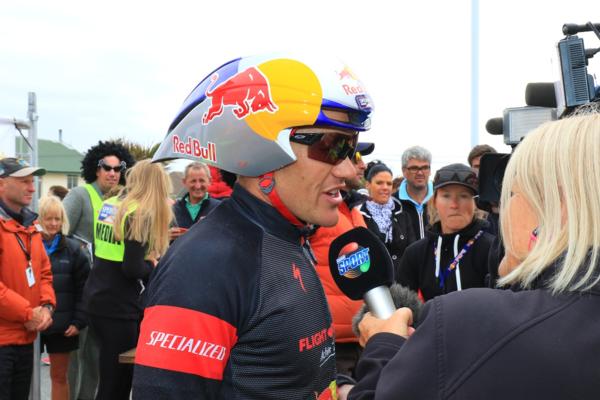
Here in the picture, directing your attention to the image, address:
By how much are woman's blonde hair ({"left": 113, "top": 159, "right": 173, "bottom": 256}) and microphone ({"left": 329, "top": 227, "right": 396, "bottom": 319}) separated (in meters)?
2.91

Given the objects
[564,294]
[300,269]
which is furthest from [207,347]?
[564,294]

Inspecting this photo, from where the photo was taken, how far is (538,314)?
1.28 meters

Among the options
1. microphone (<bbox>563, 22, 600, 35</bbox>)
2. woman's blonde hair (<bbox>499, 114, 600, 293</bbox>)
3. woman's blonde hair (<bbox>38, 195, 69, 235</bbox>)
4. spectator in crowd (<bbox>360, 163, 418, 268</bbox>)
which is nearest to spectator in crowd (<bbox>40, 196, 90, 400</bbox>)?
woman's blonde hair (<bbox>38, 195, 69, 235</bbox>)

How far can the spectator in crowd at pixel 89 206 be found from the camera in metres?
5.89

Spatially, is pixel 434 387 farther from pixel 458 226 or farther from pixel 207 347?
pixel 458 226

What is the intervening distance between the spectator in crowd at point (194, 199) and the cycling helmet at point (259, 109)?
4391 mm

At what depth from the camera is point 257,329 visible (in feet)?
5.36

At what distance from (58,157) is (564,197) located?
52.7 meters

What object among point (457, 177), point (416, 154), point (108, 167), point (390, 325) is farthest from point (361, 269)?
point (108, 167)

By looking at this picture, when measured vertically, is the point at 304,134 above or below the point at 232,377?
above

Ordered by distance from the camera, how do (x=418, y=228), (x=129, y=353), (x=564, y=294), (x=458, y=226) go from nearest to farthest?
(x=564, y=294) < (x=458, y=226) < (x=129, y=353) < (x=418, y=228)

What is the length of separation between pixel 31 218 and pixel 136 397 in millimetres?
3850

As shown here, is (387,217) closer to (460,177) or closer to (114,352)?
(460,177)

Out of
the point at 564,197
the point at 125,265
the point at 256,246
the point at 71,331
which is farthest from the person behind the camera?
the point at 71,331
